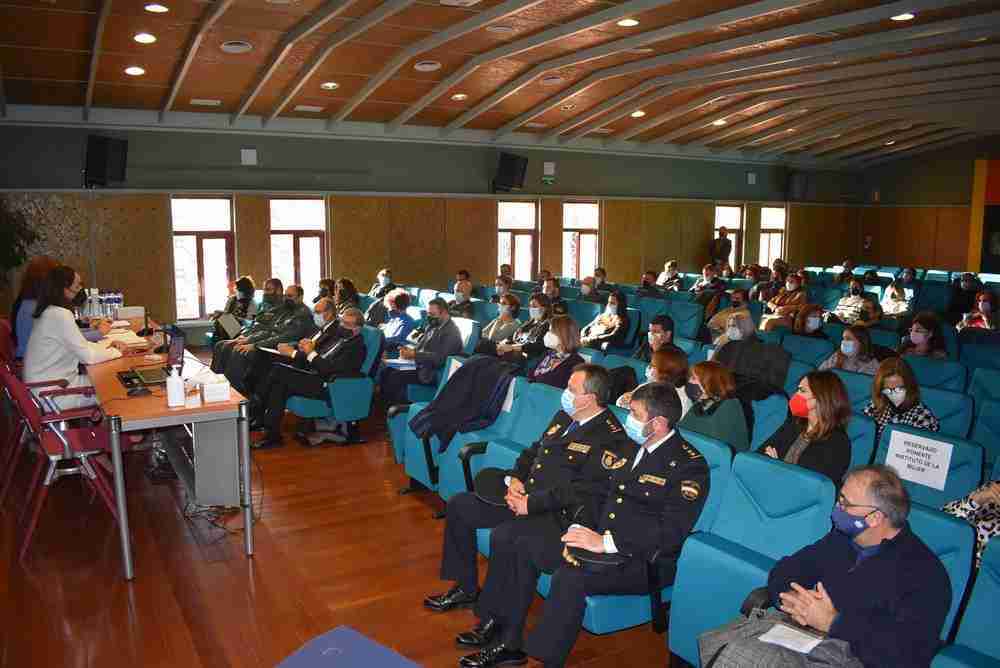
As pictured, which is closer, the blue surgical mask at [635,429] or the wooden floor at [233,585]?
the blue surgical mask at [635,429]

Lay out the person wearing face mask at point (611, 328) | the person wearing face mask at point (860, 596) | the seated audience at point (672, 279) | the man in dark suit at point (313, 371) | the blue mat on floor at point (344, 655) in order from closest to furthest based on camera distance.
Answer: the blue mat on floor at point (344, 655), the person wearing face mask at point (860, 596), the man in dark suit at point (313, 371), the person wearing face mask at point (611, 328), the seated audience at point (672, 279)

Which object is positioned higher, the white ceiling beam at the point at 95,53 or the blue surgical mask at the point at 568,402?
the white ceiling beam at the point at 95,53

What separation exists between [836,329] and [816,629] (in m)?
5.51

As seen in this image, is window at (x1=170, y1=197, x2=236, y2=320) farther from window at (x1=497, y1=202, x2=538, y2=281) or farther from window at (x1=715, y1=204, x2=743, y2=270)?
window at (x1=715, y1=204, x2=743, y2=270)

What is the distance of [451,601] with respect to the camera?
13.0 ft

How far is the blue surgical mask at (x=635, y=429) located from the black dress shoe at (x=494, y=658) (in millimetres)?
1070

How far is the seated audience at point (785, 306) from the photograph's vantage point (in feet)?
27.0

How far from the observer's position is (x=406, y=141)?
47.1 feet

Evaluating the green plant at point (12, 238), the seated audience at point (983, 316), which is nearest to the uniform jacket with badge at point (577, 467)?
the seated audience at point (983, 316)

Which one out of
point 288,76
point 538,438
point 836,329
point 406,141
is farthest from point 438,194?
point 538,438

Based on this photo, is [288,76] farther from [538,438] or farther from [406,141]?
[538,438]

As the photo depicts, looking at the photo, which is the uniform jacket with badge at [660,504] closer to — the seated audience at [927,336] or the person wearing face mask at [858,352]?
the person wearing face mask at [858,352]

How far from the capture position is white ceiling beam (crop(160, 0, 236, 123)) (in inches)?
305

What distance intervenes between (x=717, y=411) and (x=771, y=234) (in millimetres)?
17048
